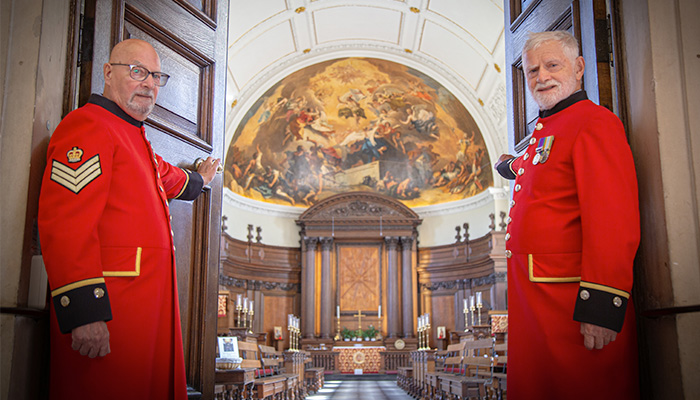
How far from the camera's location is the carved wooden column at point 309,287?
1758 cm

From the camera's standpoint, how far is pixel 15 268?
8.14 feet

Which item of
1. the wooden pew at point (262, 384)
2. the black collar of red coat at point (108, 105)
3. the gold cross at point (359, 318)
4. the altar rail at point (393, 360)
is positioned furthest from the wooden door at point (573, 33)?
the gold cross at point (359, 318)

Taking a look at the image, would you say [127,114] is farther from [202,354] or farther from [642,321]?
[642,321]

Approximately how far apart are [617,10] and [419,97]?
14.3 m

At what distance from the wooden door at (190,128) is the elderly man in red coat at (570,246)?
1.73m

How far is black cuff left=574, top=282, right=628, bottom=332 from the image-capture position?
2.37 metres

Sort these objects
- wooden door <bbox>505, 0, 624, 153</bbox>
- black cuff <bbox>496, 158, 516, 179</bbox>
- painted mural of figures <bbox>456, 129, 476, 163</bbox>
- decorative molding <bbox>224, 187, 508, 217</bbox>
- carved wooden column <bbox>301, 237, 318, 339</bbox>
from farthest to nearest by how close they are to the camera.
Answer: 1. carved wooden column <bbox>301, 237, 318, 339</bbox>
2. painted mural of figures <bbox>456, 129, 476, 163</bbox>
3. decorative molding <bbox>224, 187, 508, 217</bbox>
4. black cuff <bbox>496, 158, 516, 179</bbox>
5. wooden door <bbox>505, 0, 624, 153</bbox>

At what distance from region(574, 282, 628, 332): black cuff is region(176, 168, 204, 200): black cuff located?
2.07 metres

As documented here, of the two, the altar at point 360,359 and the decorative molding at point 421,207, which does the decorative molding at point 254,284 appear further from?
the altar at point 360,359

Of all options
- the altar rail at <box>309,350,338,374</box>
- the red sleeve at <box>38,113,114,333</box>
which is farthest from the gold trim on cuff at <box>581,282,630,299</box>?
the altar rail at <box>309,350,338,374</box>

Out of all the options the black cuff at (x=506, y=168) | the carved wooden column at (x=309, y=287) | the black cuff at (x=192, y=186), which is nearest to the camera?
the black cuff at (x=192, y=186)

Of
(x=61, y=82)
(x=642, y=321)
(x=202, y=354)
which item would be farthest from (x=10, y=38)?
(x=642, y=321)

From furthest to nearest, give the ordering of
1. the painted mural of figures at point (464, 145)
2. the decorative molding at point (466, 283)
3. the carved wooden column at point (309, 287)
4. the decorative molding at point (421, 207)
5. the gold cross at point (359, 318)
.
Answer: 1. the gold cross at point (359, 318)
2. the carved wooden column at point (309, 287)
3. the painted mural of figures at point (464, 145)
4. the decorative molding at point (421, 207)
5. the decorative molding at point (466, 283)

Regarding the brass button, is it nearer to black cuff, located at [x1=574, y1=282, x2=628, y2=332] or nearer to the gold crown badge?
black cuff, located at [x1=574, y1=282, x2=628, y2=332]
